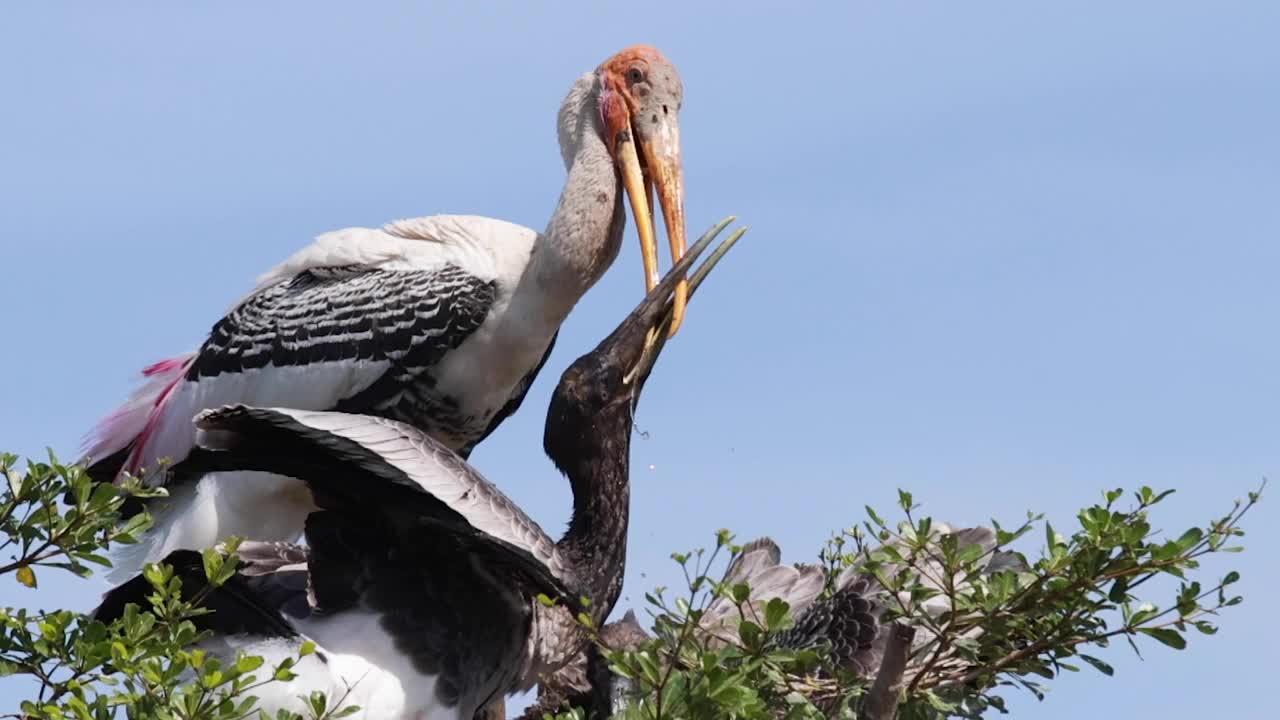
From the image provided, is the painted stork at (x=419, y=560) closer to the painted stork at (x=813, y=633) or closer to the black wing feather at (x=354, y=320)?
the painted stork at (x=813, y=633)

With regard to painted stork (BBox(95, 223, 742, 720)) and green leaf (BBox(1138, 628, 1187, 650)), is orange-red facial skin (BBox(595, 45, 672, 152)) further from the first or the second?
green leaf (BBox(1138, 628, 1187, 650))

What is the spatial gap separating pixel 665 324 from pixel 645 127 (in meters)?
0.97

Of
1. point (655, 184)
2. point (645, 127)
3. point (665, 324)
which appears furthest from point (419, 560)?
point (645, 127)

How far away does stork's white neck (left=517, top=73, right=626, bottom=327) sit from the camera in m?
6.60

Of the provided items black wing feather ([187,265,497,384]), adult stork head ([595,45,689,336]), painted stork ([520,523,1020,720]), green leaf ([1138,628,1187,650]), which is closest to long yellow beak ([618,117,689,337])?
adult stork head ([595,45,689,336])

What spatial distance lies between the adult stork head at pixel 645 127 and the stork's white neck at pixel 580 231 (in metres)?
0.06

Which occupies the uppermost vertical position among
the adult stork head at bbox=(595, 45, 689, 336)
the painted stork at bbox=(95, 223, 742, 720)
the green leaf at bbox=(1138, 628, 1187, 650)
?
the adult stork head at bbox=(595, 45, 689, 336)

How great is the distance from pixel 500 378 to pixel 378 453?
5.18ft

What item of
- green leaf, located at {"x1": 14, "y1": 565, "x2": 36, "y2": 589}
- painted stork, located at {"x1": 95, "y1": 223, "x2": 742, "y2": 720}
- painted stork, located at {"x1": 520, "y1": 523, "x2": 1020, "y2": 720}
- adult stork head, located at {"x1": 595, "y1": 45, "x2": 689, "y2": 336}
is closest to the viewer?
green leaf, located at {"x1": 14, "y1": 565, "x2": 36, "y2": 589}

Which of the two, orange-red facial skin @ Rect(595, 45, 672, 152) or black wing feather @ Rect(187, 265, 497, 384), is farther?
orange-red facial skin @ Rect(595, 45, 672, 152)

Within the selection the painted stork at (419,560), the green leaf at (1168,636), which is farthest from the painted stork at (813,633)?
the green leaf at (1168,636)

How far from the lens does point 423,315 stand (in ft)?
21.5

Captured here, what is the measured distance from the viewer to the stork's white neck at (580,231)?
6598 mm

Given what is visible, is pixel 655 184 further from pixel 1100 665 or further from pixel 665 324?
pixel 1100 665
